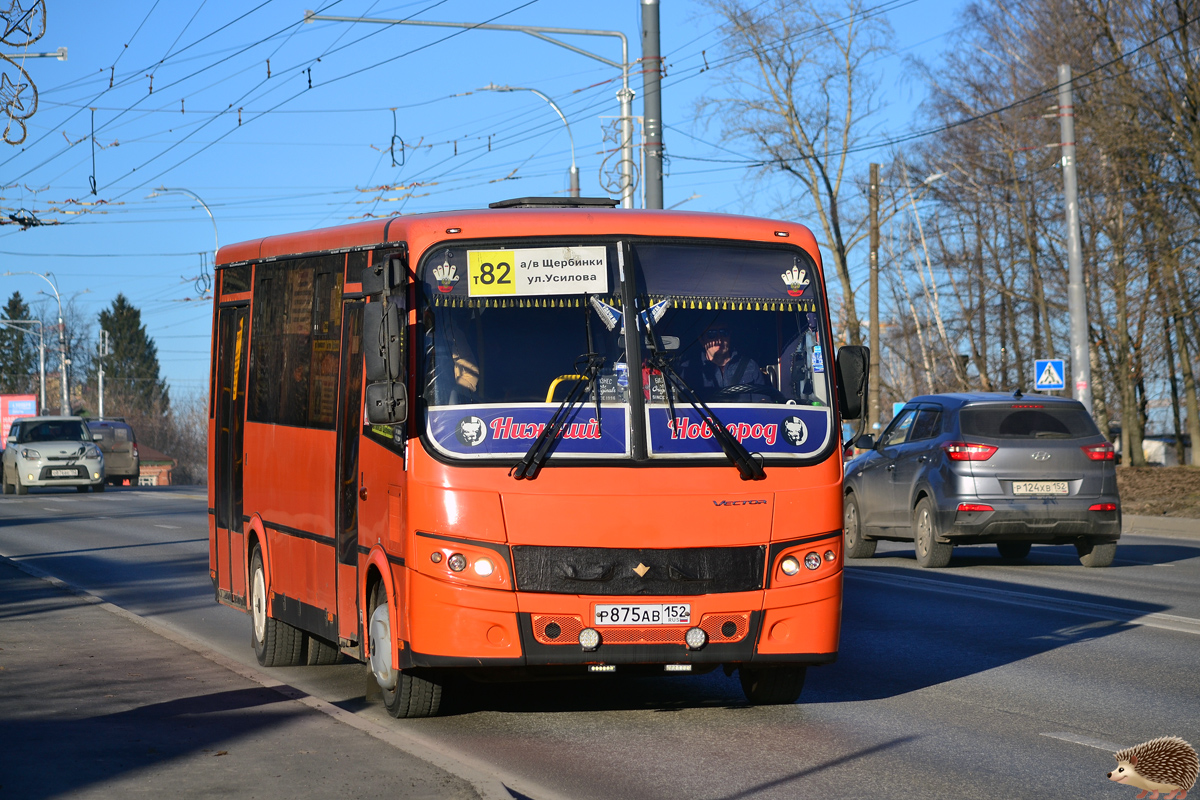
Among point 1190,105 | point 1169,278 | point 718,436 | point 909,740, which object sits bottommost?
point 909,740

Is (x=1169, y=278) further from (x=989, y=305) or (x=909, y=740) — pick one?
(x=909, y=740)

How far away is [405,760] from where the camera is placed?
22.7 ft

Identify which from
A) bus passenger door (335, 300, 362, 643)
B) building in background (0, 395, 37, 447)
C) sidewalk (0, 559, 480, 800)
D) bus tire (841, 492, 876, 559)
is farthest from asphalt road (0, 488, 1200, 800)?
building in background (0, 395, 37, 447)

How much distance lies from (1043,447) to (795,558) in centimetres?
904

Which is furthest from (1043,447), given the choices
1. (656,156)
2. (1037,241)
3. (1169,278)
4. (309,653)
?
(1037,241)

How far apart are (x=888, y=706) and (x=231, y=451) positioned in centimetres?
537

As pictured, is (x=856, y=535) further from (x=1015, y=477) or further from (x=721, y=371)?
(x=721, y=371)

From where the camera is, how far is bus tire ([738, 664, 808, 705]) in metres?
8.73

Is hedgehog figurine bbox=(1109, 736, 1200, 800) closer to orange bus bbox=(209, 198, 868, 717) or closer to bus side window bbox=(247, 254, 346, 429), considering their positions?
orange bus bbox=(209, 198, 868, 717)

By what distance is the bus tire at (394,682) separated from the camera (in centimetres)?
826

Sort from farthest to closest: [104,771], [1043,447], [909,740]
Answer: [1043,447], [909,740], [104,771]

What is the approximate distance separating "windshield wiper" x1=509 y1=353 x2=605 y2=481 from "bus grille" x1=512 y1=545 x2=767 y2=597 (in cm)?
38

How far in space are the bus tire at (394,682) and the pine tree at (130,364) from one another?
125034mm

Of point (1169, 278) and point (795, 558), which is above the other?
point (1169, 278)
